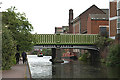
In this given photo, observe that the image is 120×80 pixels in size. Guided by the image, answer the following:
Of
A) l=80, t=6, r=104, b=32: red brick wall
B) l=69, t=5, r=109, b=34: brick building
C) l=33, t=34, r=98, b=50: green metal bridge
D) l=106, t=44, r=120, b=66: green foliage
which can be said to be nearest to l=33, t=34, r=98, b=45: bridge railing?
l=33, t=34, r=98, b=50: green metal bridge

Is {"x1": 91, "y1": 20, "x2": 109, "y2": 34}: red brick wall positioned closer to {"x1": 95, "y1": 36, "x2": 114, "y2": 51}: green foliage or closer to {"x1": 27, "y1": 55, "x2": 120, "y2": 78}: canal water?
{"x1": 95, "y1": 36, "x2": 114, "y2": 51}: green foliage

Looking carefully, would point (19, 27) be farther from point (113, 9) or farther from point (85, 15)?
point (85, 15)

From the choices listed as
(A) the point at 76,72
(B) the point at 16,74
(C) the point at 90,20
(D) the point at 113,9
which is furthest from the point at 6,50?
(C) the point at 90,20

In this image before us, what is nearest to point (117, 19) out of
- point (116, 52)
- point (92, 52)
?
point (116, 52)

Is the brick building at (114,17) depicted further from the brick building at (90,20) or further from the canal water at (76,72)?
the brick building at (90,20)

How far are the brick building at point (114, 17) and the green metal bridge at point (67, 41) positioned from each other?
5.72 meters

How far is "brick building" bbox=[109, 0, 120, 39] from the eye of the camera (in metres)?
37.8

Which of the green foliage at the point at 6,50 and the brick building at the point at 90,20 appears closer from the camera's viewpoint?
the green foliage at the point at 6,50

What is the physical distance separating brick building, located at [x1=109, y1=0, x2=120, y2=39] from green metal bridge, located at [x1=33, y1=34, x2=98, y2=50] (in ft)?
18.8

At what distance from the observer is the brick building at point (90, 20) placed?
168 ft

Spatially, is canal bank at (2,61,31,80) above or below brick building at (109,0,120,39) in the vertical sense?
below

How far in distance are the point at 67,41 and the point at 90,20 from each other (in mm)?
8290

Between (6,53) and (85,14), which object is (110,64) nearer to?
(6,53)

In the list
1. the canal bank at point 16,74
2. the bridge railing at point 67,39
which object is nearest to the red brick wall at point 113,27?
the bridge railing at point 67,39
